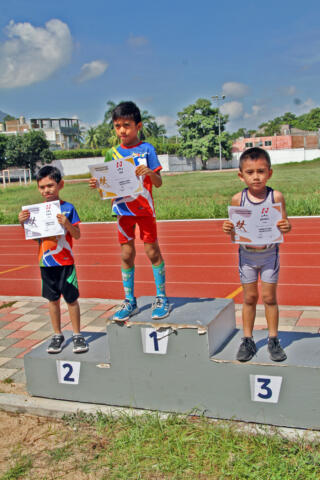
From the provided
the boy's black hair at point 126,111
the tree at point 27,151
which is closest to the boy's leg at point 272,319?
the boy's black hair at point 126,111

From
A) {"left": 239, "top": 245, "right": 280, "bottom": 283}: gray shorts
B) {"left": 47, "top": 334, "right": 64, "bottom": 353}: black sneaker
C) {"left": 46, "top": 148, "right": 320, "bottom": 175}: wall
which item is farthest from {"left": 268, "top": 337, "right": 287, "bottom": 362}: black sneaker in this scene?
{"left": 46, "top": 148, "right": 320, "bottom": 175}: wall

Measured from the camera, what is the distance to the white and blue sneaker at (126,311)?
345cm

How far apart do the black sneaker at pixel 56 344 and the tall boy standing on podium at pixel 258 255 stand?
145 centimetres

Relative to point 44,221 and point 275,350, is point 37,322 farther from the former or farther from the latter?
point 275,350

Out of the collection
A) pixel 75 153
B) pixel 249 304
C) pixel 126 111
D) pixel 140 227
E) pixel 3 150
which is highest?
pixel 3 150

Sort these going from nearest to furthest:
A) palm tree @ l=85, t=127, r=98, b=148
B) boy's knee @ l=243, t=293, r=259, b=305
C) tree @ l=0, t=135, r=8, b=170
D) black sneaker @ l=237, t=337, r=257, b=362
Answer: black sneaker @ l=237, t=337, r=257, b=362
boy's knee @ l=243, t=293, r=259, b=305
tree @ l=0, t=135, r=8, b=170
palm tree @ l=85, t=127, r=98, b=148

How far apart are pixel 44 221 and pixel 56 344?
37.8 inches

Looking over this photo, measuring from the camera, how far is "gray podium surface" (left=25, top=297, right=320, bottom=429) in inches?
117

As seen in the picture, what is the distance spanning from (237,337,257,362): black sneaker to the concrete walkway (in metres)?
1.50

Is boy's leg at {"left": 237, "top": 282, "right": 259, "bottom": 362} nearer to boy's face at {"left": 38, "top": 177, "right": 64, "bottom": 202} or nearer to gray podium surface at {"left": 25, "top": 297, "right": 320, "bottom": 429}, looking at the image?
gray podium surface at {"left": 25, "top": 297, "right": 320, "bottom": 429}

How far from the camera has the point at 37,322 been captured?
5.43m

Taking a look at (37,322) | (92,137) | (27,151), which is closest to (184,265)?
(37,322)

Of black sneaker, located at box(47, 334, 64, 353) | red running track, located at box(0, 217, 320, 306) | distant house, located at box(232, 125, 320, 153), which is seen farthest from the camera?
distant house, located at box(232, 125, 320, 153)

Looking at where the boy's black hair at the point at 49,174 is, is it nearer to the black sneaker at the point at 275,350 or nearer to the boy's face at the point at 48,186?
the boy's face at the point at 48,186
